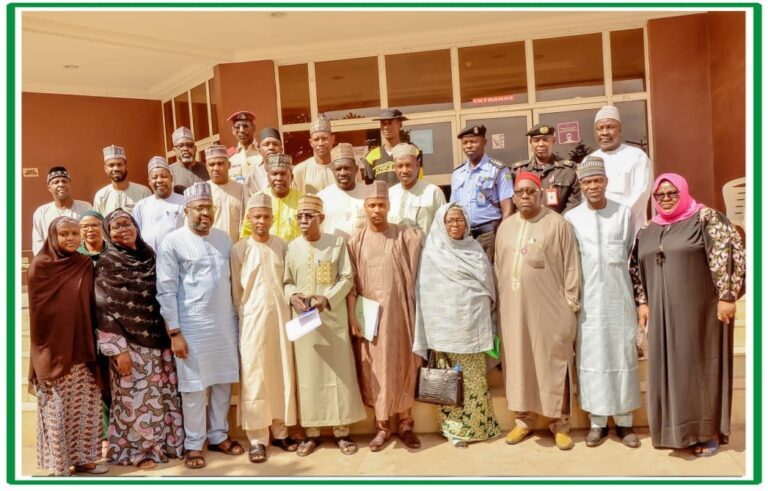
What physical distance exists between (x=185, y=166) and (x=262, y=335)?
2.28m

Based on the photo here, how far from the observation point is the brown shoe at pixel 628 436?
4.08 metres

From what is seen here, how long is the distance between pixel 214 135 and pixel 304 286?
5979 millimetres

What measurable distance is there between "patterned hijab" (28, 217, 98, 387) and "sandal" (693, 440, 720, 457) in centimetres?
406

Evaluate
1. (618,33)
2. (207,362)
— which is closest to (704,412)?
(207,362)

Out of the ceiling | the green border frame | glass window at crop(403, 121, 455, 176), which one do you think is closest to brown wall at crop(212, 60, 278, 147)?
the ceiling

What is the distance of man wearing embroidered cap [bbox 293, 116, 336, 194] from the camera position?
5.24 m

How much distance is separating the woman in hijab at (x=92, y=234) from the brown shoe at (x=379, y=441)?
233 centimetres

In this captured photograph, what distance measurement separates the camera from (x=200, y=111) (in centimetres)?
970

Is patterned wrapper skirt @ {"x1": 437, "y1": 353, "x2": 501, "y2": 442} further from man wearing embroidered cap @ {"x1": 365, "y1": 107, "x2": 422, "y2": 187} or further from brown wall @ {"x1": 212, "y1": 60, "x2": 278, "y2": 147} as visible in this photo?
brown wall @ {"x1": 212, "y1": 60, "x2": 278, "y2": 147}

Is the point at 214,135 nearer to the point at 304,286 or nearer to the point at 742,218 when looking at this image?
the point at 304,286

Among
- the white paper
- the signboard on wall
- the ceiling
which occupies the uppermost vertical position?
the ceiling

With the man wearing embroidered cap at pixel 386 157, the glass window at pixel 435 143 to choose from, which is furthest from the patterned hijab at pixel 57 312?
the glass window at pixel 435 143

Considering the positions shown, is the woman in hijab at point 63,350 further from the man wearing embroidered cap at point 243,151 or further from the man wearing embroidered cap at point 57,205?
the man wearing embroidered cap at point 243,151

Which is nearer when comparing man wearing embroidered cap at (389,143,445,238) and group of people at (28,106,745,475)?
group of people at (28,106,745,475)
